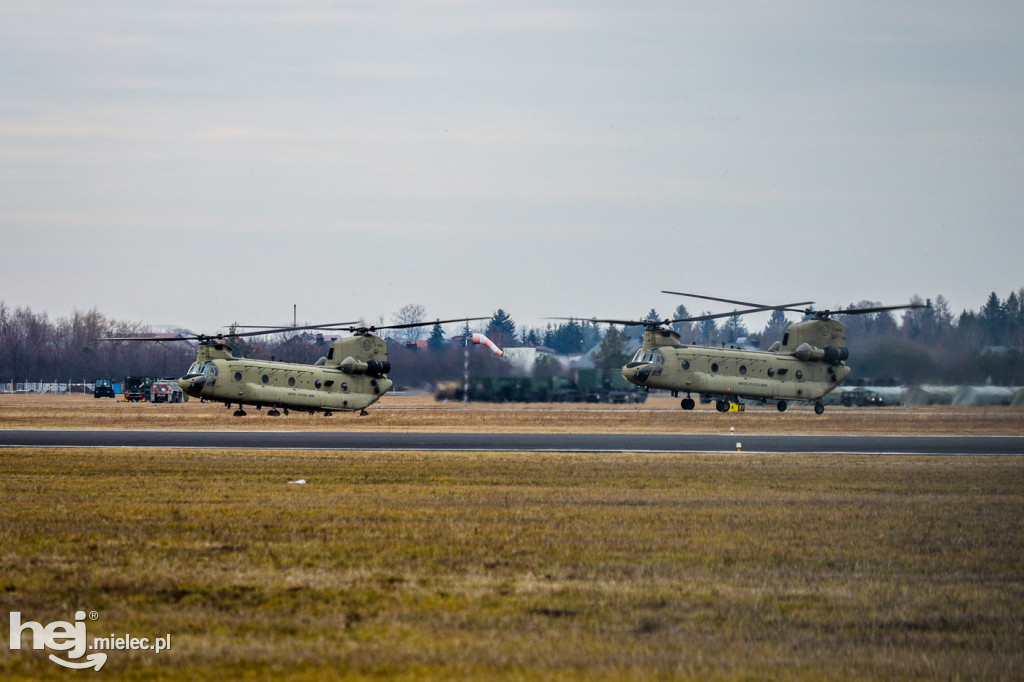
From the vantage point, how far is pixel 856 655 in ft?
32.8

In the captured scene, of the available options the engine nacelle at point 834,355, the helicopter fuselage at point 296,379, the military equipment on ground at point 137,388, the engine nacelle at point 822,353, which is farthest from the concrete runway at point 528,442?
the military equipment on ground at point 137,388

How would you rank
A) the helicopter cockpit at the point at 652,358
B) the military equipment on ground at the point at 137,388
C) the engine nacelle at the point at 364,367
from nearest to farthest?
the helicopter cockpit at the point at 652,358 < the engine nacelle at the point at 364,367 < the military equipment on ground at the point at 137,388

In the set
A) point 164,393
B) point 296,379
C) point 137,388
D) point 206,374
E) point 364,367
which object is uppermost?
point 364,367

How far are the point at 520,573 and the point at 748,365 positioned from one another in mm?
42296

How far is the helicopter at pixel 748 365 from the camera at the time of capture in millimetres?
52906

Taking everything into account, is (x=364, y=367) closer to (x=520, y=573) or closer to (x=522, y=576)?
(x=520, y=573)

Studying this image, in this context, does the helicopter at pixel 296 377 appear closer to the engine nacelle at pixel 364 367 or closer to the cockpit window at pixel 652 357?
the engine nacelle at pixel 364 367

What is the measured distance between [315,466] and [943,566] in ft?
57.9

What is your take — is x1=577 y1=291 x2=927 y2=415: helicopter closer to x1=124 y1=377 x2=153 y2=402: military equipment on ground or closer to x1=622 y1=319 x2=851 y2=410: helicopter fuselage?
x1=622 y1=319 x2=851 y2=410: helicopter fuselage

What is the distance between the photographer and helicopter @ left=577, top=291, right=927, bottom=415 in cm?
5291

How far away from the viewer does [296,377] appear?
53.4 metres

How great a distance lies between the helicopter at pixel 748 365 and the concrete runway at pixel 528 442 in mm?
8915

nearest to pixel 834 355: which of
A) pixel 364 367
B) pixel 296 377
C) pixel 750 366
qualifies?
pixel 750 366

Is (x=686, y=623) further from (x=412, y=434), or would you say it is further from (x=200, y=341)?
(x=200, y=341)
